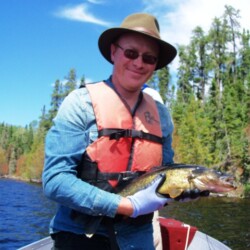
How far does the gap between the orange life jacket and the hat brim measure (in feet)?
0.84

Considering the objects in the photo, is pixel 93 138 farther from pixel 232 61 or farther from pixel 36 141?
pixel 36 141

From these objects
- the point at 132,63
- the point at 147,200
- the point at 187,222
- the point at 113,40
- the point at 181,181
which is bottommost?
the point at 187,222

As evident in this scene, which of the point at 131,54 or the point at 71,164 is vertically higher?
the point at 131,54

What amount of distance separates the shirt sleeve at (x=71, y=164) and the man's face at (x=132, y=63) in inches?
13.1

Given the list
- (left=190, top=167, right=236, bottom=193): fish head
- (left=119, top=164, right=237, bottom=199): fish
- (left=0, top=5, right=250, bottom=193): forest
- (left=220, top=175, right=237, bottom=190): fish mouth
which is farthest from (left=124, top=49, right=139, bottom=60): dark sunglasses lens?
(left=0, top=5, right=250, bottom=193): forest

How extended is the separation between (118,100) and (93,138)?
0.37 meters

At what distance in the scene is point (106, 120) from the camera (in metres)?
2.61

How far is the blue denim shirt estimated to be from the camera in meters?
2.32

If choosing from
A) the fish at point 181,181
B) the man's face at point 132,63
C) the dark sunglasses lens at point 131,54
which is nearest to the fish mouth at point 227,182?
the fish at point 181,181

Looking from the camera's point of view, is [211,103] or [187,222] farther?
[211,103]

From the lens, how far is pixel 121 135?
8.82 ft

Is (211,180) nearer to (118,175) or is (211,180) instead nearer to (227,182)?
(227,182)

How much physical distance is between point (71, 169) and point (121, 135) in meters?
0.45

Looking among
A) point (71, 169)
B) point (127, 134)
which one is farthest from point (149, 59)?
point (71, 169)
